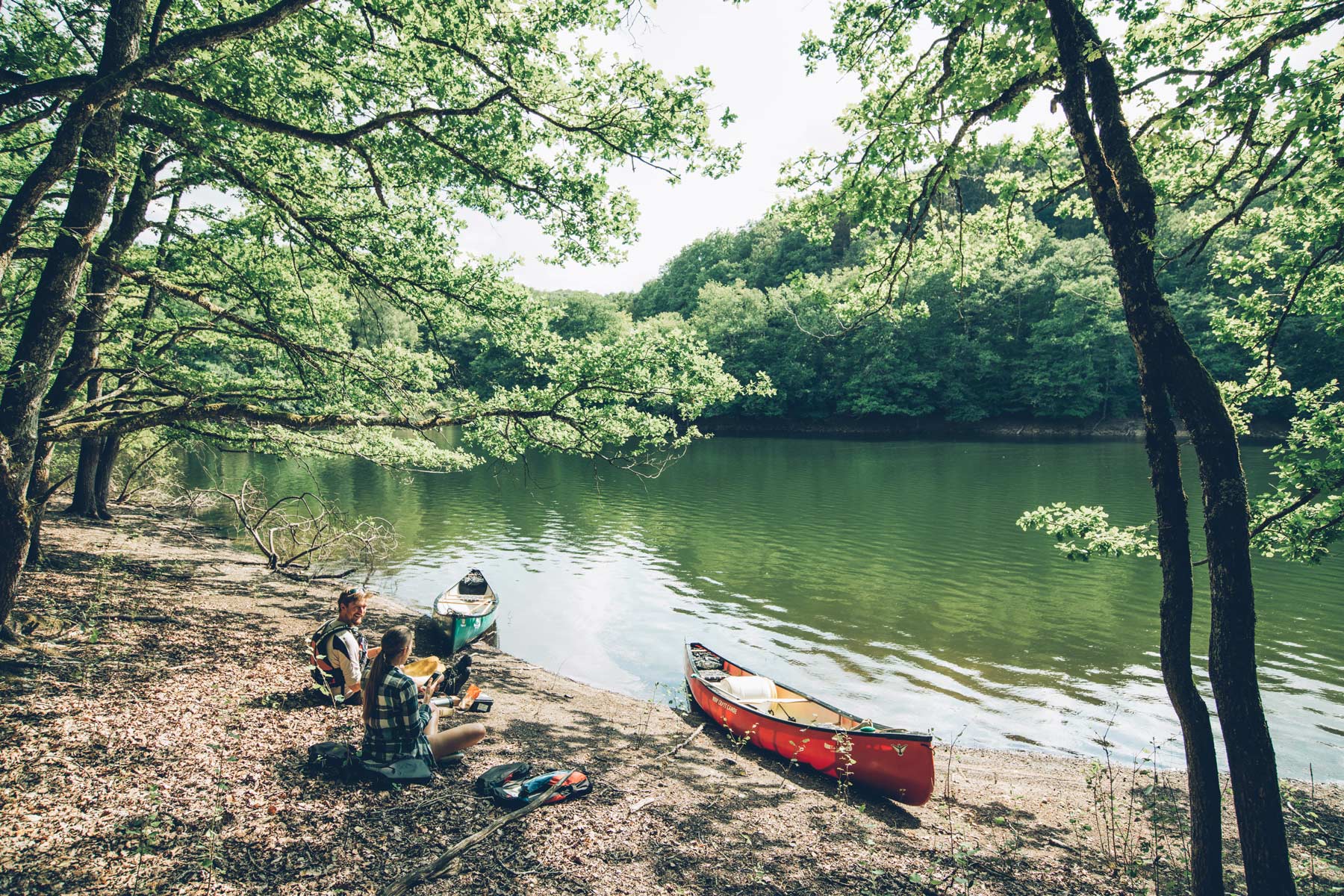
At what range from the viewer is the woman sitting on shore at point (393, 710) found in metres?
4.89

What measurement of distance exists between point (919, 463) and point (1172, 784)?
105 ft

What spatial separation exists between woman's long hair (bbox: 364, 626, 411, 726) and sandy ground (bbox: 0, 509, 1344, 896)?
0.74m

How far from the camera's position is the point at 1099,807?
692 cm

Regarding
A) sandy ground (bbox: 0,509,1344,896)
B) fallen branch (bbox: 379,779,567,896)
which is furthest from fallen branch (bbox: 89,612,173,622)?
fallen branch (bbox: 379,779,567,896)

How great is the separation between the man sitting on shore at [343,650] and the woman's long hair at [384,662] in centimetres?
125

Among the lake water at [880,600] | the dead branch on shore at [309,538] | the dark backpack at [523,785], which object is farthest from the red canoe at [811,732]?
the dead branch on shore at [309,538]

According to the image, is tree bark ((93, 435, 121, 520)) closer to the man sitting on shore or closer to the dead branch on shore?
the dead branch on shore

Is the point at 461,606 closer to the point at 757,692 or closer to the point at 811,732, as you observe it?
the point at 757,692

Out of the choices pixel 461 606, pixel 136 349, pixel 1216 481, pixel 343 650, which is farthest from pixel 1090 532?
pixel 136 349

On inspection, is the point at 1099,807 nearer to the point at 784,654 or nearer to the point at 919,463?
the point at 784,654

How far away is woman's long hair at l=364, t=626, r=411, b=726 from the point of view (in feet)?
15.9

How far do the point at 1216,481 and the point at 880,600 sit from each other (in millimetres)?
11951

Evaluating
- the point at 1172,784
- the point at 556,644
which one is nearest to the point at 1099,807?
the point at 1172,784

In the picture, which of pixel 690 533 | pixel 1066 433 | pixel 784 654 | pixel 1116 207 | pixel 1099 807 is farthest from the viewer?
pixel 1066 433
